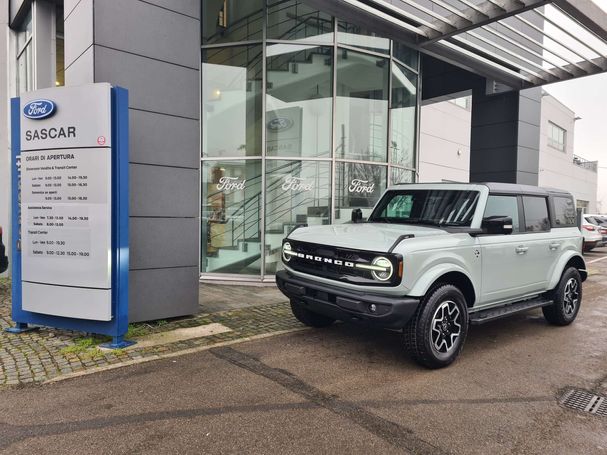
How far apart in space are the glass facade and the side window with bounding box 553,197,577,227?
4246 millimetres

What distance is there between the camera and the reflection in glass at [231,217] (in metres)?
9.51

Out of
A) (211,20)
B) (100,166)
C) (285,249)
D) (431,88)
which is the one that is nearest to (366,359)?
(285,249)

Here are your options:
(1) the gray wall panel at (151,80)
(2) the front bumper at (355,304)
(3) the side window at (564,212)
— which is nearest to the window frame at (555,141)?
(3) the side window at (564,212)

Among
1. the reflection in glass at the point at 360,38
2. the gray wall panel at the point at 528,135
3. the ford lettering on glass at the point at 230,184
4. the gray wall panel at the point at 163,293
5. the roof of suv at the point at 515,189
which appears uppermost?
the reflection in glass at the point at 360,38

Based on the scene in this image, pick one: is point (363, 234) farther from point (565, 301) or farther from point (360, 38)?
point (360, 38)

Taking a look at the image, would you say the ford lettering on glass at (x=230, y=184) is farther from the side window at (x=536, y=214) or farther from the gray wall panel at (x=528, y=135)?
the gray wall panel at (x=528, y=135)

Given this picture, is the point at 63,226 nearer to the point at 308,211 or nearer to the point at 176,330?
the point at 176,330

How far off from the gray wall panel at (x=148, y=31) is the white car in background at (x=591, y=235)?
17.0 m

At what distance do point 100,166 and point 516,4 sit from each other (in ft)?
23.2

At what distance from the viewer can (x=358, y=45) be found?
9.89m

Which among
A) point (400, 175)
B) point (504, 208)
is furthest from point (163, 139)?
point (400, 175)

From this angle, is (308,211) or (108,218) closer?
(108,218)

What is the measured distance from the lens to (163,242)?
19.5 feet

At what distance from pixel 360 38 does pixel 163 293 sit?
279 inches
